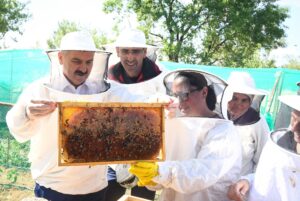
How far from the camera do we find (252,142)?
347 cm

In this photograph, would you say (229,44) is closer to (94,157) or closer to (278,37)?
(278,37)

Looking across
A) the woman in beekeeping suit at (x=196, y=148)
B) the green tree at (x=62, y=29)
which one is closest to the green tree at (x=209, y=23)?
the woman in beekeeping suit at (x=196, y=148)

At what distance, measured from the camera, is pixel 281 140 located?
2.25m

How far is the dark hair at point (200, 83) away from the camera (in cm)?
255

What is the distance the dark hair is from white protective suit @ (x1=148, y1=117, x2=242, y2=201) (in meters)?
0.14

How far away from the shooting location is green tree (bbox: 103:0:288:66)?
19406 millimetres

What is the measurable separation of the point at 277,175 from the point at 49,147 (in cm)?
169

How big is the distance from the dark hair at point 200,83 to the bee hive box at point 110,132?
30 cm

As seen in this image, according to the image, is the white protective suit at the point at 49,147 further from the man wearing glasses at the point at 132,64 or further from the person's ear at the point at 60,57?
the man wearing glasses at the point at 132,64

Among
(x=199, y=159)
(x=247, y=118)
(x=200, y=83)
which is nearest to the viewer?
(x=199, y=159)

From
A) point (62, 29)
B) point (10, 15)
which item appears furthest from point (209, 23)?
point (62, 29)

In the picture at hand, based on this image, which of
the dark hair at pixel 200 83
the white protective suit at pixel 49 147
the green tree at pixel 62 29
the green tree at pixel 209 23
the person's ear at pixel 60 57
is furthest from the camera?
the green tree at pixel 62 29

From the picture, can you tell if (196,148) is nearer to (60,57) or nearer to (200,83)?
(200,83)

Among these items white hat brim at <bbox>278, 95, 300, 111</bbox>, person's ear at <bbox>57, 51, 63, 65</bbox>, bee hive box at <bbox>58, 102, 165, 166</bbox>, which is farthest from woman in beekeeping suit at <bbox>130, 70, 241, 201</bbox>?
person's ear at <bbox>57, 51, 63, 65</bbox>
